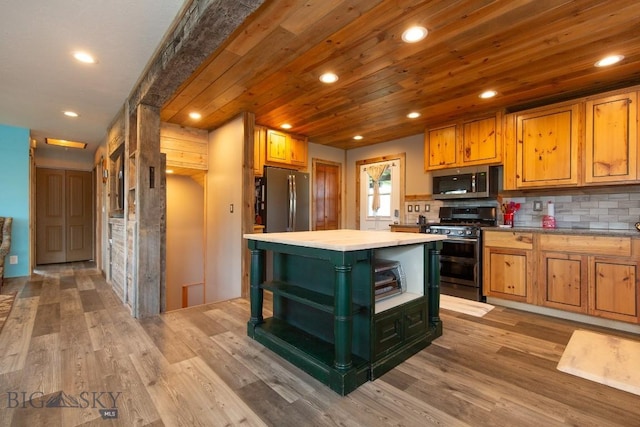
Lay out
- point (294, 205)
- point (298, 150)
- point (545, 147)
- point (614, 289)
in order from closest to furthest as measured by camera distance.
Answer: point (614, 289), point (545, 147), point (294, 205), point (298, 150)

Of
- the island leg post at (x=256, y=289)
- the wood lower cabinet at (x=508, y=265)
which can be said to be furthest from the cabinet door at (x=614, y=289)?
the island leg post at (x=256, y=289)

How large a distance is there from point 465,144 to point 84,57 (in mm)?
4093

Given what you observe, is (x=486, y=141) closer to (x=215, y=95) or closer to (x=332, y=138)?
(x=332, y=138)

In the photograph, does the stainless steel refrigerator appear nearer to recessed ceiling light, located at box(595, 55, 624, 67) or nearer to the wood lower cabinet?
the wood lower cabinet

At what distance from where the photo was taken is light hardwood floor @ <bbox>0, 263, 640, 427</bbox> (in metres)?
1.56

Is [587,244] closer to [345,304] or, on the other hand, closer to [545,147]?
[545,147]

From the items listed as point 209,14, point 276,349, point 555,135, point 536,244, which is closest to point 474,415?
point 276,349

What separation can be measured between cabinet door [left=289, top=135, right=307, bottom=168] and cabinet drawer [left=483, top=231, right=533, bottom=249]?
278 cm

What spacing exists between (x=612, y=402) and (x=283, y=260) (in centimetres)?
227

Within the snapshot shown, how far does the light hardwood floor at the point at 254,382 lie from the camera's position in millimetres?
1564

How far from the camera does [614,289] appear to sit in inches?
109

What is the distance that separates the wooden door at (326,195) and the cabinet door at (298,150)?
49cm

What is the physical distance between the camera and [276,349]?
2.25 meters

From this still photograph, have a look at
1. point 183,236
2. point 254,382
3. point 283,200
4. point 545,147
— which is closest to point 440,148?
point 545,147
